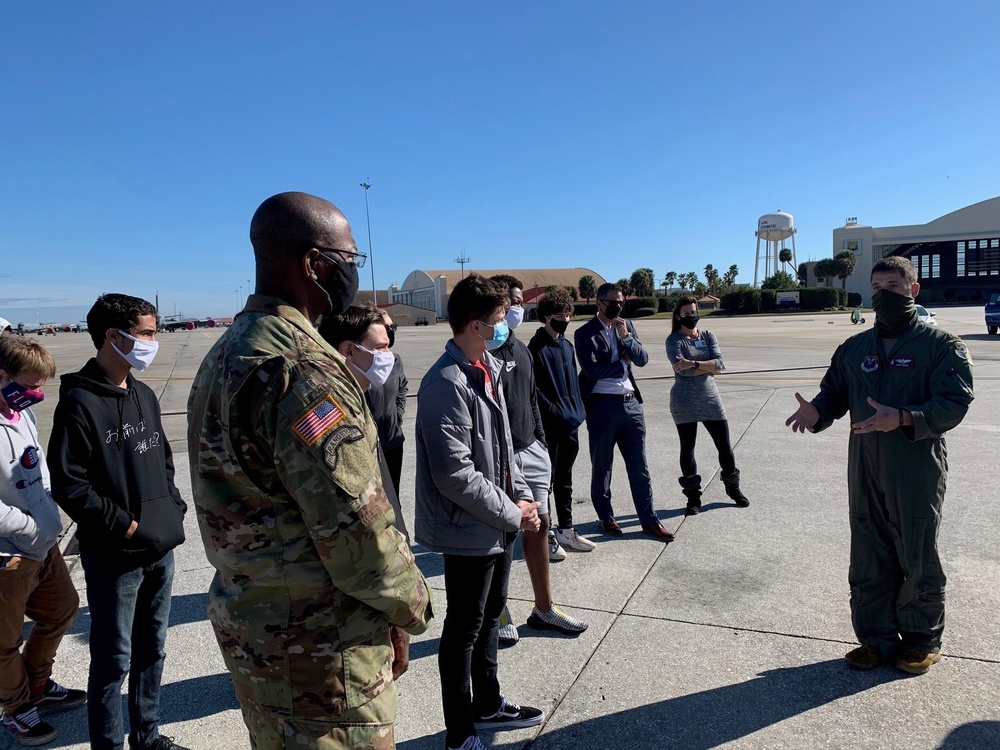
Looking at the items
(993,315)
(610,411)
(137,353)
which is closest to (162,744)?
(137,353)

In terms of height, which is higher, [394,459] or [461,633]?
[394,459]

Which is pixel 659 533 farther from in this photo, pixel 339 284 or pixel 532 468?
pixel 339 284

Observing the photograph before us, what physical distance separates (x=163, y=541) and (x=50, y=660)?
3.52 ft

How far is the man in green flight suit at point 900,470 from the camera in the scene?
320 cm

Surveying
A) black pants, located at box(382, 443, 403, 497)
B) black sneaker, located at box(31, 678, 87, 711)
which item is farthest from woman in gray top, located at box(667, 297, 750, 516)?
black sneaker, located at box(31, 678, 87, 711)

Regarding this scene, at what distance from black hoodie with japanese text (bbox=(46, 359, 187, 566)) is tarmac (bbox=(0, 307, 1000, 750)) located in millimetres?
998

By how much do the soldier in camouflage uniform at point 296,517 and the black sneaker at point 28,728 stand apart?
6.35 feet

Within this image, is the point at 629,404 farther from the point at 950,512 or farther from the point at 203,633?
the point at 203,633

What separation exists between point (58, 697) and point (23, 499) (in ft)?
3.43

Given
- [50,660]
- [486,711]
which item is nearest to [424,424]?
[486,711]

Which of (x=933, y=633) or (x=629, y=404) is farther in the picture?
(x=629, y=404)

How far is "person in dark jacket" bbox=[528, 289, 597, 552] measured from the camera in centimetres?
486

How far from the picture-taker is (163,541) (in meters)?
2.74

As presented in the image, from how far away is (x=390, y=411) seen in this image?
169 inches
